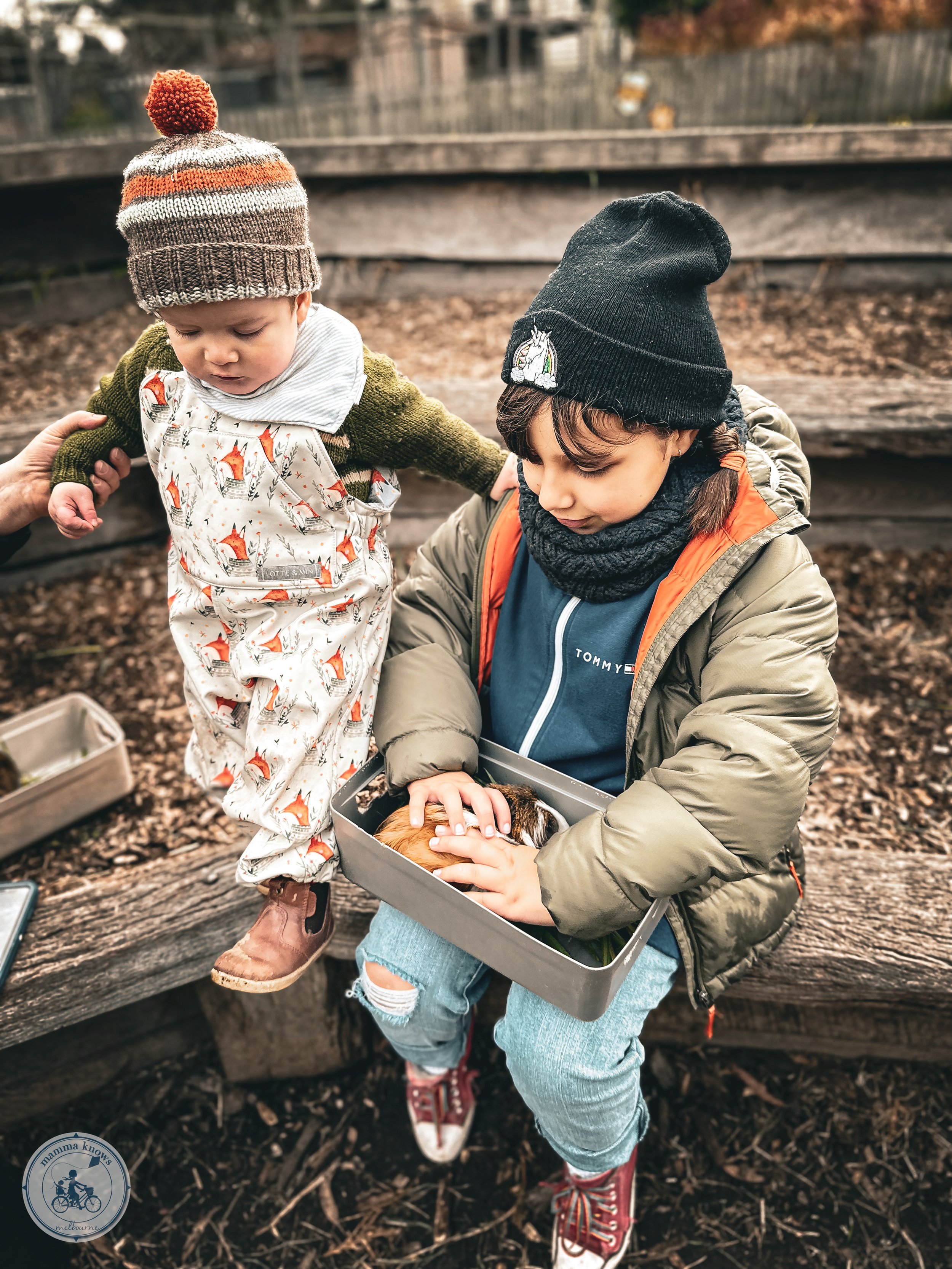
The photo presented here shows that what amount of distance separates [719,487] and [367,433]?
1.71ft

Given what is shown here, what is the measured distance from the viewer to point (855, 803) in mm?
2029

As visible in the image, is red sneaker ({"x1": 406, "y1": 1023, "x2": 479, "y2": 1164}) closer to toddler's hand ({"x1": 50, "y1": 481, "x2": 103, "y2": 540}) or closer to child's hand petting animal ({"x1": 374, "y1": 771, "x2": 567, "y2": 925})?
child's hand petting animal ({"x1": 374, "y1": 771, "x2": 567, "y2": 925})

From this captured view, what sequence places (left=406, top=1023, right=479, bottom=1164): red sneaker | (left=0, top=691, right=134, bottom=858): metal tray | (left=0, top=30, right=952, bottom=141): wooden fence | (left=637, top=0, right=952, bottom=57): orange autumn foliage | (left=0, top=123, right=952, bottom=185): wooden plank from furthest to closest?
(left=637, top=0, right=952, bottom=57): orange autumn foliage, (left=0, top=30, right=952, bottom=141): wooden fence, (left=0, top=123, right=952, bottom=185): wooden plank, (left=0, top=691, right=134, bottom=858): metal tray, (left=406, top=1023, right=479, bottom=1164): red sneaker

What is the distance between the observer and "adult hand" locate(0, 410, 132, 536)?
1.43 meters

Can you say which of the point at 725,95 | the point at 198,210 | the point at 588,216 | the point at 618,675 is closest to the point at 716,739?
the point at 618,675

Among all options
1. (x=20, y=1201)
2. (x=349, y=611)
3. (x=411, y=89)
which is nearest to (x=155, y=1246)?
(x=20, y=1201)

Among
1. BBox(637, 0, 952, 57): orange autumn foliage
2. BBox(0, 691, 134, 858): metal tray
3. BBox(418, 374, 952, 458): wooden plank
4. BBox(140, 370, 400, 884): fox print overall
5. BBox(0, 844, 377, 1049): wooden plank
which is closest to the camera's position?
BBox(140, 370, 400, 884): fox print overall

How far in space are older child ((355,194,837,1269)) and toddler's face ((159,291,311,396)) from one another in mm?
326

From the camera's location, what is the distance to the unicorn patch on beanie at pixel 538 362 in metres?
1.16

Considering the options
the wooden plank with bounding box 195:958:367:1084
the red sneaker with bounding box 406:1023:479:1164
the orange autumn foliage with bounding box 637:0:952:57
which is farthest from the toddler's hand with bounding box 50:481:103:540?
the orange autumn foliage with bounding box 637:0:952:57

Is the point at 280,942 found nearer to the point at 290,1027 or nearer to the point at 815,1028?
the point at 290,1027

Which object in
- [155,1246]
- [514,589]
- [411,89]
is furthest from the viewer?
[411,89]

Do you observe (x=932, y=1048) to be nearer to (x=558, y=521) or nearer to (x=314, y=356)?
(x=558, y=521)

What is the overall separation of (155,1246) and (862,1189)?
4.23ft
